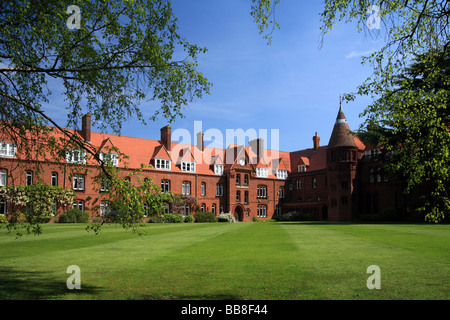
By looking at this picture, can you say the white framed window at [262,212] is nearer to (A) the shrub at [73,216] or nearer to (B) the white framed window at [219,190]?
(B) the white framed window at [219,190]

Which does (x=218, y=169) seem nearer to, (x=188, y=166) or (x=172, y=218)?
(x=188, y=166)

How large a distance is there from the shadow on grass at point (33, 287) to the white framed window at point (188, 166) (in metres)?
44.4

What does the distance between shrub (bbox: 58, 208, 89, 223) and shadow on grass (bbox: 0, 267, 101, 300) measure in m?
33.1

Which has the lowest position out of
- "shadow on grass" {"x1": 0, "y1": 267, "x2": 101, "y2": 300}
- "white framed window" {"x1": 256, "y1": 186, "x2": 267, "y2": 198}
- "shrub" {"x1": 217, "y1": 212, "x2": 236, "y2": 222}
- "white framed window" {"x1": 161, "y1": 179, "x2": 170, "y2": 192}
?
"shrub" {"x1": 217, "y1": 212, "x2": 236, "y2": 222}

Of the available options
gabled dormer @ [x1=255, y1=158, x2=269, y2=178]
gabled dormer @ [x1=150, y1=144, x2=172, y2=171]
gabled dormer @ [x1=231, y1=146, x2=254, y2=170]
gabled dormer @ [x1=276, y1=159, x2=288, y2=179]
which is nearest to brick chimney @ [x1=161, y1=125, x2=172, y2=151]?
gabled dormer @ [x1=150, y1=144, x2=172, y2=171]

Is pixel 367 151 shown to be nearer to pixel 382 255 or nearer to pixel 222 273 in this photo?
pixel 382 255

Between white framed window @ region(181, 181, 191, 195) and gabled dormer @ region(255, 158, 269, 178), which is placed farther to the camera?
gabled dormer @ region(255, 158, 269, 178)

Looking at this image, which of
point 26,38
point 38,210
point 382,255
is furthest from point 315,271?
point 26,38

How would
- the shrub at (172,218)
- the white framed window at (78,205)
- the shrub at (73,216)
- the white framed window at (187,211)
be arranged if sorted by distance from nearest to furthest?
the shrub at (73,216), the white framed window at (78,205), the shrub at (172,218), the white framed window at (187,211)

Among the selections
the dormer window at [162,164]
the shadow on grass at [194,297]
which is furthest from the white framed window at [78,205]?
the shadow on grass at [194,297]

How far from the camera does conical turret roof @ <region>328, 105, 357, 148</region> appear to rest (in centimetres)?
5400

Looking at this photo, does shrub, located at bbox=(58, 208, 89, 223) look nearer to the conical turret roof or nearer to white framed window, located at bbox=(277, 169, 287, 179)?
white framed window, located at bbox=(277, 169, 287, 179)

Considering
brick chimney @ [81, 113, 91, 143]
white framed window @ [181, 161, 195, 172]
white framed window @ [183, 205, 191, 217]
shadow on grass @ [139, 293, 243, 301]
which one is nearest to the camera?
shadow on grass @ [139, 293, 243, 301]

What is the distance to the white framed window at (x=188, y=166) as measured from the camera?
54731 millimetres
